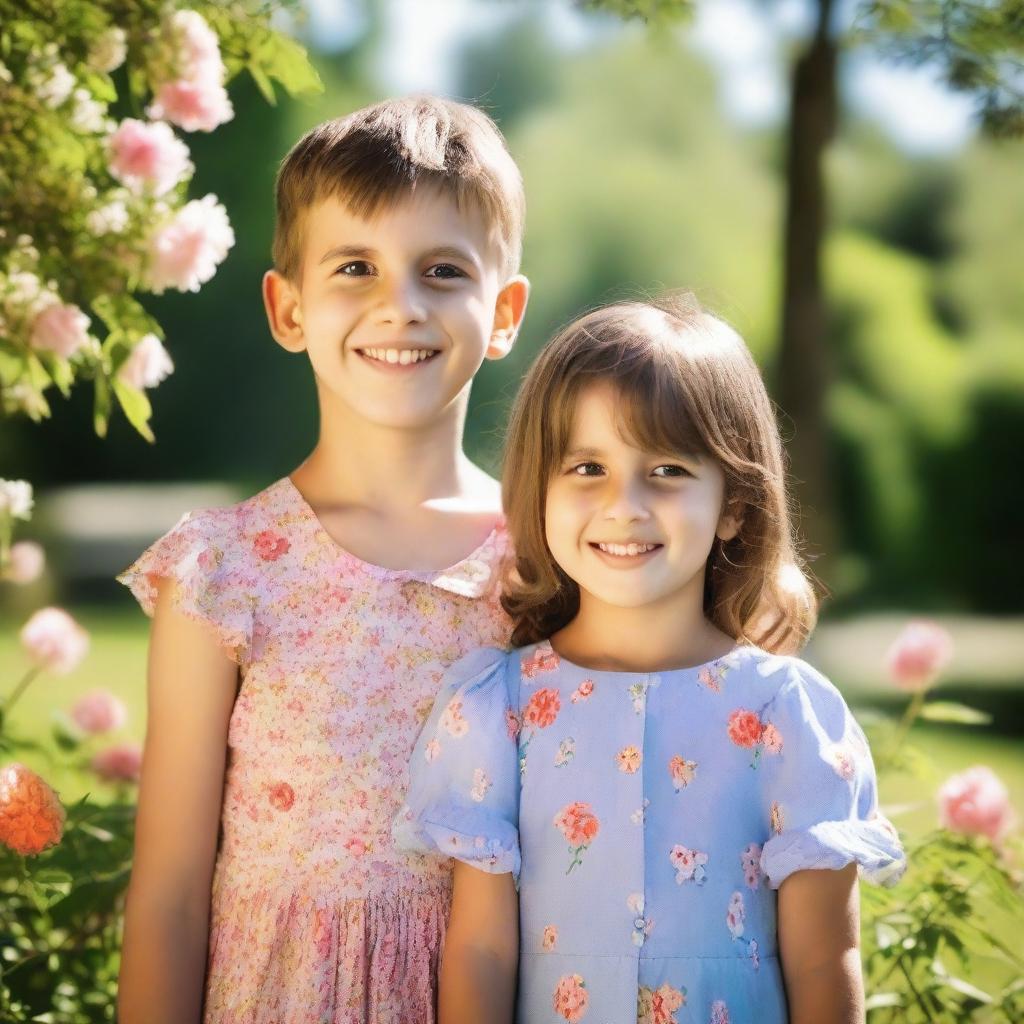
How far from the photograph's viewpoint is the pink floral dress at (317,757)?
2.15m

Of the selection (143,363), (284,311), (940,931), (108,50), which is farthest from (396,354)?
(940,931)

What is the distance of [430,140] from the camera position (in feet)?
7.49

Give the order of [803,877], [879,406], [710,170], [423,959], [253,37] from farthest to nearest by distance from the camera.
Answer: [710,170] < [879,406] < [253,37] < [423,959] < [803,877]

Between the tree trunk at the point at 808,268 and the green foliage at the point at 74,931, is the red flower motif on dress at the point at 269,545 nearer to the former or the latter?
the green foliage at the point at 74,931

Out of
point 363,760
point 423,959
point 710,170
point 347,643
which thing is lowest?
point 423,959

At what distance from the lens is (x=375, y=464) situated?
2385 millimetres

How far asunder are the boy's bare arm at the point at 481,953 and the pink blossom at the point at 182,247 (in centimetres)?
96

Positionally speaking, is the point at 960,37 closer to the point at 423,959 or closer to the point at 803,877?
the point at 803,877

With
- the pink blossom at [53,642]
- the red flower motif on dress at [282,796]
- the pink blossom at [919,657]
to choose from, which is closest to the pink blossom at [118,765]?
the pink blossom at [53,642]

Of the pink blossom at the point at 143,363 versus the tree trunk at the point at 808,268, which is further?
the tree trunk at the point at 808,268

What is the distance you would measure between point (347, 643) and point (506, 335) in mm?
617

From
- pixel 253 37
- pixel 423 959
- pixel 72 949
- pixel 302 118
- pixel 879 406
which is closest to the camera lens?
pixel 423 959

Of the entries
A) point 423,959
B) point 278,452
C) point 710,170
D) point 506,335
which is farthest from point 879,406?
point 423,959

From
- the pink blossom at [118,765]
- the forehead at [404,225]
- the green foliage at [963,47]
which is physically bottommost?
the pink blossom at [118,765]
